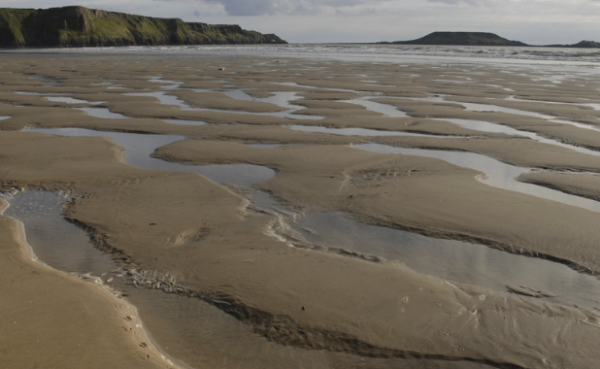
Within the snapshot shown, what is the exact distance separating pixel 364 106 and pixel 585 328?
31.8 feet

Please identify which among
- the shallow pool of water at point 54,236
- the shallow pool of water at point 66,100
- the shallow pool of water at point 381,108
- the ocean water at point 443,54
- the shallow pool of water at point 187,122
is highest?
the ocean water at point 443,54

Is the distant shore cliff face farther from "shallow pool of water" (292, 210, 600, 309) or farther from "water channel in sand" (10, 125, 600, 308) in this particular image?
"shallow pool of water" (292, 210, 600, 309)

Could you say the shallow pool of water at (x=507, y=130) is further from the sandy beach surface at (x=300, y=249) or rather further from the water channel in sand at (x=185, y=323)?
the water channel in sand at (x=185, y=323)

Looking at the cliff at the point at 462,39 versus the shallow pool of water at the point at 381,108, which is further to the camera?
the cliff at the point at 462,39

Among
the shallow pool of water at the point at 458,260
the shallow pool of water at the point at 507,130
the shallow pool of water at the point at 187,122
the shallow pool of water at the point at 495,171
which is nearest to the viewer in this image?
the shallow pool of water at the point at 458,260

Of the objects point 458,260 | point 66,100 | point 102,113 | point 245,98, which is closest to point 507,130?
point 458,260

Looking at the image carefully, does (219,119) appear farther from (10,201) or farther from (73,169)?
(10,201)

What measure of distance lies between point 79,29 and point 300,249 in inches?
3777

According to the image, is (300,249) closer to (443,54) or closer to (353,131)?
(353,131)

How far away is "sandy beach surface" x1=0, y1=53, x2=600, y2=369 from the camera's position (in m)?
2.72

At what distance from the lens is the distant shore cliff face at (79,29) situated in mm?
83312

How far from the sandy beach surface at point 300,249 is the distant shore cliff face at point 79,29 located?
85.6 metres

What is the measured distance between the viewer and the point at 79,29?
88.1 meters

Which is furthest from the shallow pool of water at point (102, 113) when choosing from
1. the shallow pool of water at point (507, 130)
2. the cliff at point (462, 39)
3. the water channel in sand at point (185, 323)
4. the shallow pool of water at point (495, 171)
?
Result: the cliff at point (462, 39)
